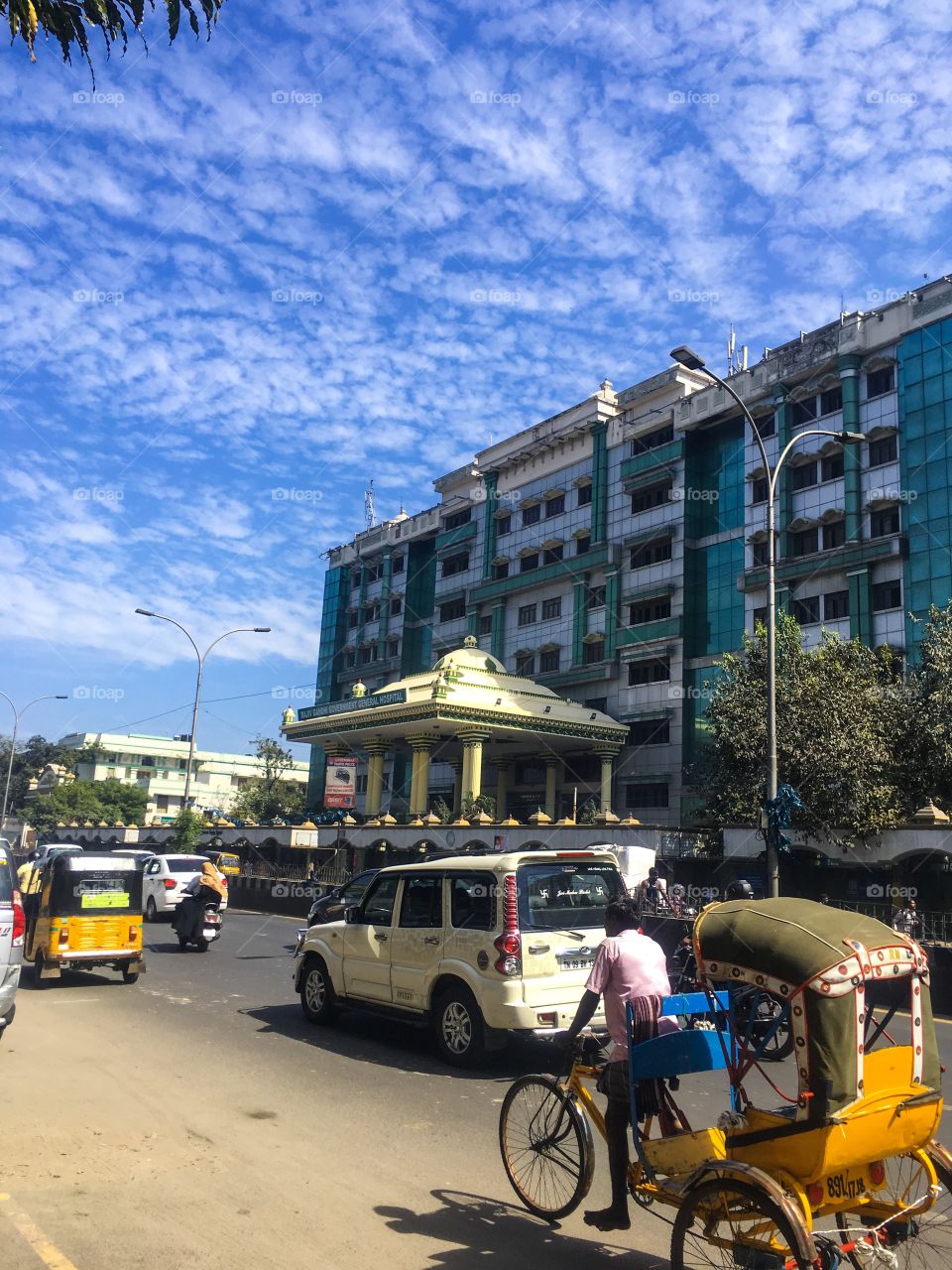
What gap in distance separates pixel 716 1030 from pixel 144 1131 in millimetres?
4358

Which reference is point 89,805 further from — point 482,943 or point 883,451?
point 482,943

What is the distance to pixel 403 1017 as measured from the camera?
32.7 feet

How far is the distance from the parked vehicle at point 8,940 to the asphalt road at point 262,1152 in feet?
1.86

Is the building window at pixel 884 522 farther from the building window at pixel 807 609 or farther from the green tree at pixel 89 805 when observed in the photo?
the green tree at pixel 89 805

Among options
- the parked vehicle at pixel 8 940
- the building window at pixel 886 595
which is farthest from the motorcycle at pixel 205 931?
the building window at pixel 886 595

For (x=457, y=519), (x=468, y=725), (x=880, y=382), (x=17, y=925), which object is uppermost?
(x=457, y=519)

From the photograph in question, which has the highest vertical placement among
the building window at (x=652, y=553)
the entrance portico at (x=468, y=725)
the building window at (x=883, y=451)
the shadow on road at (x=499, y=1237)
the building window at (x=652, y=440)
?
the building window at (x=652, y=440)

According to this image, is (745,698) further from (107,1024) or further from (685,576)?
(107,1024)

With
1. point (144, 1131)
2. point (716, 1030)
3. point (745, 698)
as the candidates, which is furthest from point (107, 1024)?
point (745, 698)

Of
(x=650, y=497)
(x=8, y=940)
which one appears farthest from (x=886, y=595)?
(x=8, y=940)

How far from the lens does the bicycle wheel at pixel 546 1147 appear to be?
17.2 ft

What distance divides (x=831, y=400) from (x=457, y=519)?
Result: 82.9 ft

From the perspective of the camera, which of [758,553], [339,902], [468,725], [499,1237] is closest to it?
[499,1237]

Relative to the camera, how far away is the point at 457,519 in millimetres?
58219
